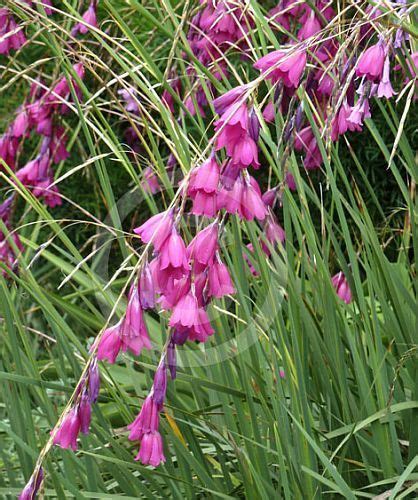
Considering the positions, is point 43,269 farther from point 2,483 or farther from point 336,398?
point 336,398

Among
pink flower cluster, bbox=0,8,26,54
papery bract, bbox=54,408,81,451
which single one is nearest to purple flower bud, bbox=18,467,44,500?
papery bract, bbox=54,408,81,451

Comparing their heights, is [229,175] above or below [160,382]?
above

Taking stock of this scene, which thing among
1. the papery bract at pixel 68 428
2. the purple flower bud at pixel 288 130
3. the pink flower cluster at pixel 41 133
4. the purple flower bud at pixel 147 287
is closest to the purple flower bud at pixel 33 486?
the papery bract at pixel 68 428

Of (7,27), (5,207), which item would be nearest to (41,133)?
(5,207)

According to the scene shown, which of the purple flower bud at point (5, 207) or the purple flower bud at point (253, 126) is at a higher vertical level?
the purple flower bud at point (253, 126)

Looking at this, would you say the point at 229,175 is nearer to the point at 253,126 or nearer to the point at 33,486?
the point at 253,126

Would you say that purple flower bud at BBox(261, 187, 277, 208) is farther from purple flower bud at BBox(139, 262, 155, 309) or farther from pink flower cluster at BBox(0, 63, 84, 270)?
pink flower cluster at BBox(0, 63, 84, 270)

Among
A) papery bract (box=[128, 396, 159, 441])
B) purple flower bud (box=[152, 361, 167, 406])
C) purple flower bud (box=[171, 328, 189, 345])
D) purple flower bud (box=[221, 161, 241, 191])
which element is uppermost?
purple flower bud (box=[221, 161, 241, 191])

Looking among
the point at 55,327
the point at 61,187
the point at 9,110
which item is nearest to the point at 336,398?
the point at 55,327

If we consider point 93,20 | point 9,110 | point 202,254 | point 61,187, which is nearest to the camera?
point 202,254

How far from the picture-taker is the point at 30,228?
123 inches

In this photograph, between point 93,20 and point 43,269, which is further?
point 43,269

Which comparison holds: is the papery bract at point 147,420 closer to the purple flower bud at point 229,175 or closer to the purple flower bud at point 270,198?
the purple flower bud at point 229,175

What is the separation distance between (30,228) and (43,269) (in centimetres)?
17
